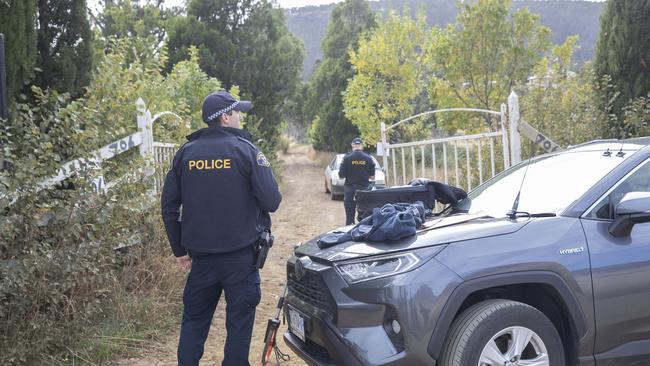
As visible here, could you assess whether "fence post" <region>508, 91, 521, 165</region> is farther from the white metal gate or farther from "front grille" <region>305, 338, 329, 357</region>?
"front grille" <region>305, 338, 329, 357</region>

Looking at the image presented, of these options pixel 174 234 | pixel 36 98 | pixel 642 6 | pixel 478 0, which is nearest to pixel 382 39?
pixel 478 0

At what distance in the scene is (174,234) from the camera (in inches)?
148

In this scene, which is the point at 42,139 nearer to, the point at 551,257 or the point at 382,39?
the point at 551,257

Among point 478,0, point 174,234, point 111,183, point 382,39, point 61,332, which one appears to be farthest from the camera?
point 382,39

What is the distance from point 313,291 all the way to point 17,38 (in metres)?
3.24

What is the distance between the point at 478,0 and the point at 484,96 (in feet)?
7.30

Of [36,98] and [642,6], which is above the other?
[642,6]

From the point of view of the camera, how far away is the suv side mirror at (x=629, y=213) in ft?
9.93

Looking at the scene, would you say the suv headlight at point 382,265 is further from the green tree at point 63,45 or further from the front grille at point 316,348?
the green tree at point 63,45

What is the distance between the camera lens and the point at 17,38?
464cm

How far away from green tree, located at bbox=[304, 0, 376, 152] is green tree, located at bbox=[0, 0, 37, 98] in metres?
Result: 25.1

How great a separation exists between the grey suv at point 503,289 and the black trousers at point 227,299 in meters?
0.35

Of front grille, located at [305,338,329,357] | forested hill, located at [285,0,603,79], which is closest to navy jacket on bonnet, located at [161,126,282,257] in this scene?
front grille, located at [305,338,329,357]

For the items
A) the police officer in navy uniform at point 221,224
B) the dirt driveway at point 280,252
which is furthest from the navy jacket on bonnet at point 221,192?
the dirt driveway at point 280,252
